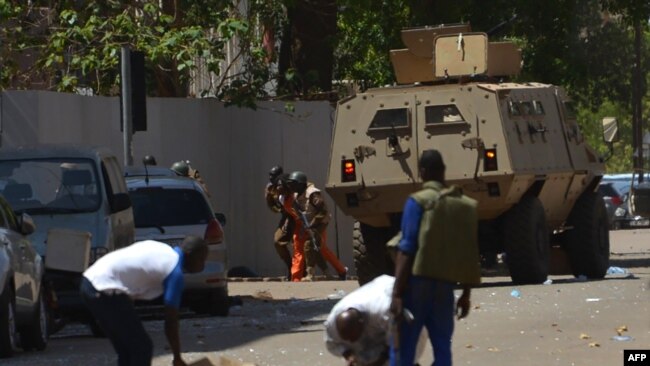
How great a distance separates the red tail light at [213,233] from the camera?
1698 centimetres

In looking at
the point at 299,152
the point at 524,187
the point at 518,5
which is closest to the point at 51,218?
the point at 524,187

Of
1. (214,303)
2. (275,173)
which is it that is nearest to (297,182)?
(275,173)

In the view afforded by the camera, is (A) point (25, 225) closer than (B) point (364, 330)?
No

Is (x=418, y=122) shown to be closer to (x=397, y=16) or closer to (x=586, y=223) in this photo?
(x=586, y=223)

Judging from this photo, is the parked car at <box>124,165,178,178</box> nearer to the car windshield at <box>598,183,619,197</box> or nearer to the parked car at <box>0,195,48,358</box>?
the parked car at <box>0,195,48,358</box>

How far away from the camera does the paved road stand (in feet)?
40.7

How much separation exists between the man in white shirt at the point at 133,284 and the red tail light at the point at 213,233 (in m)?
7.40

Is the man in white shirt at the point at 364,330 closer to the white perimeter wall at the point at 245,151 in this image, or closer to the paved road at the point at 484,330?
the paved road at the point at 484,330

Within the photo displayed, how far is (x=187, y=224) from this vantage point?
17094 mm

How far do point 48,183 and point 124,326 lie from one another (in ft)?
21.3

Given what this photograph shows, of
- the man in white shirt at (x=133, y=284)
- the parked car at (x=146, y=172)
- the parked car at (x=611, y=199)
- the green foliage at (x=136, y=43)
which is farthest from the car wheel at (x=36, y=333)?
the parked car at (x=611, y=199)

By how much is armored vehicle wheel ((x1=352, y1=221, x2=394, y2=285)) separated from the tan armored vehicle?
12 mm

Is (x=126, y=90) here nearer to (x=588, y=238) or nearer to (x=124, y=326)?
(x=588, y=238)

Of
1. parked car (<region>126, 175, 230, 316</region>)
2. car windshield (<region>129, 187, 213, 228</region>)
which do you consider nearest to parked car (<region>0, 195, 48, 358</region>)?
parked car (<region>126, 175, 230, 316</region>)
